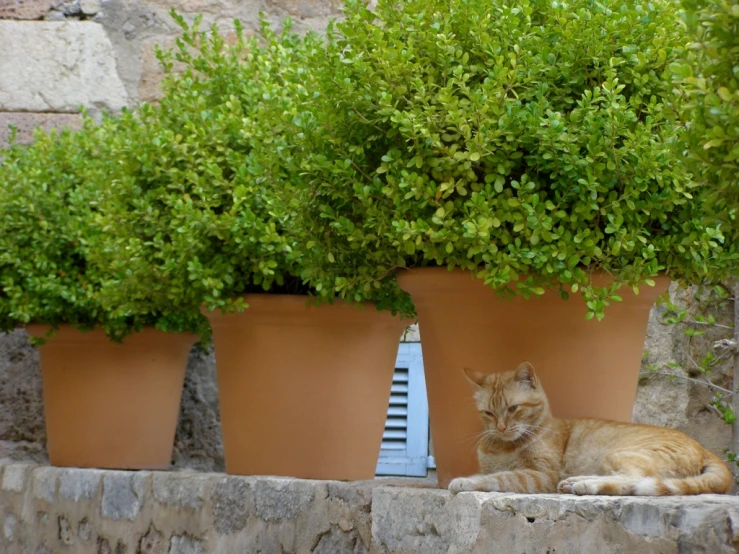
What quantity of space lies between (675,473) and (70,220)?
2.49 metres

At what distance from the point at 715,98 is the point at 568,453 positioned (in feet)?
2.91

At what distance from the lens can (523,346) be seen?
6.94 feet

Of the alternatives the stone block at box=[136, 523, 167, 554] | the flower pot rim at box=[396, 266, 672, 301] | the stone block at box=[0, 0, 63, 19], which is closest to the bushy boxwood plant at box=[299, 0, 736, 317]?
the flower pot rim at box=[396, 266, 672, 301]

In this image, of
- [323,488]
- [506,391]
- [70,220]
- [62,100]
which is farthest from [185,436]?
[506,391]

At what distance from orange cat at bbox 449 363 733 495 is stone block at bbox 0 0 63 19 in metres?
3.19

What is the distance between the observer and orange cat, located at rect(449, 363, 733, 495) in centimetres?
173

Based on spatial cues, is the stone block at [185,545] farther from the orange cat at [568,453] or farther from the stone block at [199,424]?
the stone block at [199,424]

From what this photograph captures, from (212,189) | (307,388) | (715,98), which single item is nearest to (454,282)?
(307,388)

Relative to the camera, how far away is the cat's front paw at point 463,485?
6.14 ft

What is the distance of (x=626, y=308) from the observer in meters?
2.15

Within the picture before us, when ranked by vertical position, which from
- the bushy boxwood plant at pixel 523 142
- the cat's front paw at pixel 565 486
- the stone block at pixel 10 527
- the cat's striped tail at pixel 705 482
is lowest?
the stone block at pixel 10 527

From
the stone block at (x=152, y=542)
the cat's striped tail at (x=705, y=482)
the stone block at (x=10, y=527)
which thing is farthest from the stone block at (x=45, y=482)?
the cat's striped tail at (x=705, y=482)

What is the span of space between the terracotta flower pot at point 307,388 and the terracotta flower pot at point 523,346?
57 centimetres

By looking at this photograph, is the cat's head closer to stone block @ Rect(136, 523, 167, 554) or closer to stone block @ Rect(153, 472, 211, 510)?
stone block @ Rect(153, 472, 211, 510)
